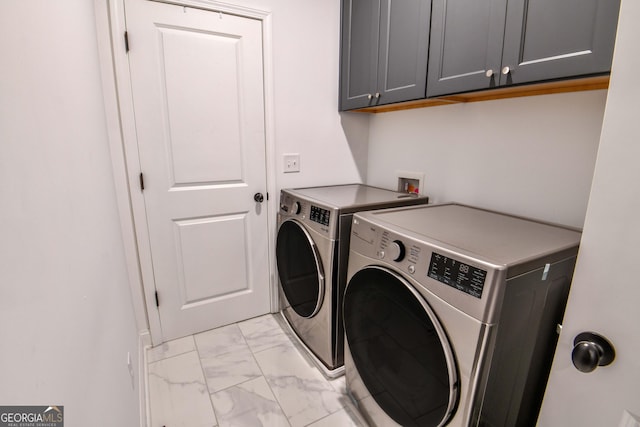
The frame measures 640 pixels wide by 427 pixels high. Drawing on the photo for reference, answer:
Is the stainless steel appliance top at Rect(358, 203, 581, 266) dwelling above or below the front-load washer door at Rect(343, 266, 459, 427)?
above

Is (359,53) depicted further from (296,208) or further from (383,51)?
(296,208)

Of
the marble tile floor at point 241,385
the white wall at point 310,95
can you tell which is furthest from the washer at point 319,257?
the white wall at point 310,95

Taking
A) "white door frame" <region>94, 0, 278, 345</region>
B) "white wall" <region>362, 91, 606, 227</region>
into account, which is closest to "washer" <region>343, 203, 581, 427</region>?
"white wall" <region>362, 91, 606, 227</region>

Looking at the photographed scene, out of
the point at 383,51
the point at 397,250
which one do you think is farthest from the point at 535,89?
the point at 397,250

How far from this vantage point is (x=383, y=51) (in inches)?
65.0

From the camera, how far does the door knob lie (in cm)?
59

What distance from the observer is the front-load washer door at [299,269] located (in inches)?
63.8

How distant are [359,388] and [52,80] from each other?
151 cm

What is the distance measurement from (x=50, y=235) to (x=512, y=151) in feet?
5.45

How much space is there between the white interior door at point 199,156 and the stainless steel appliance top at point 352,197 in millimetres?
412

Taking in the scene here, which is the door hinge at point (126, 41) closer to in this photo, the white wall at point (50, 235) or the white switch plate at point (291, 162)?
the white wall at point (50, 235)

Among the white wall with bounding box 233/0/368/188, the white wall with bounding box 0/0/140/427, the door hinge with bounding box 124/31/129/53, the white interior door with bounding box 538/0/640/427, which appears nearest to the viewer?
the white wall with bounding box 0/0/140/427

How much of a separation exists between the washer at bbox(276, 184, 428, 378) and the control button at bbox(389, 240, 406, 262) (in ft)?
1.36

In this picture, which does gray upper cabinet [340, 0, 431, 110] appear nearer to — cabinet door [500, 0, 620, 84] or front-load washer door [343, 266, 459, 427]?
cabinet door [500, 0, 620, 84]
